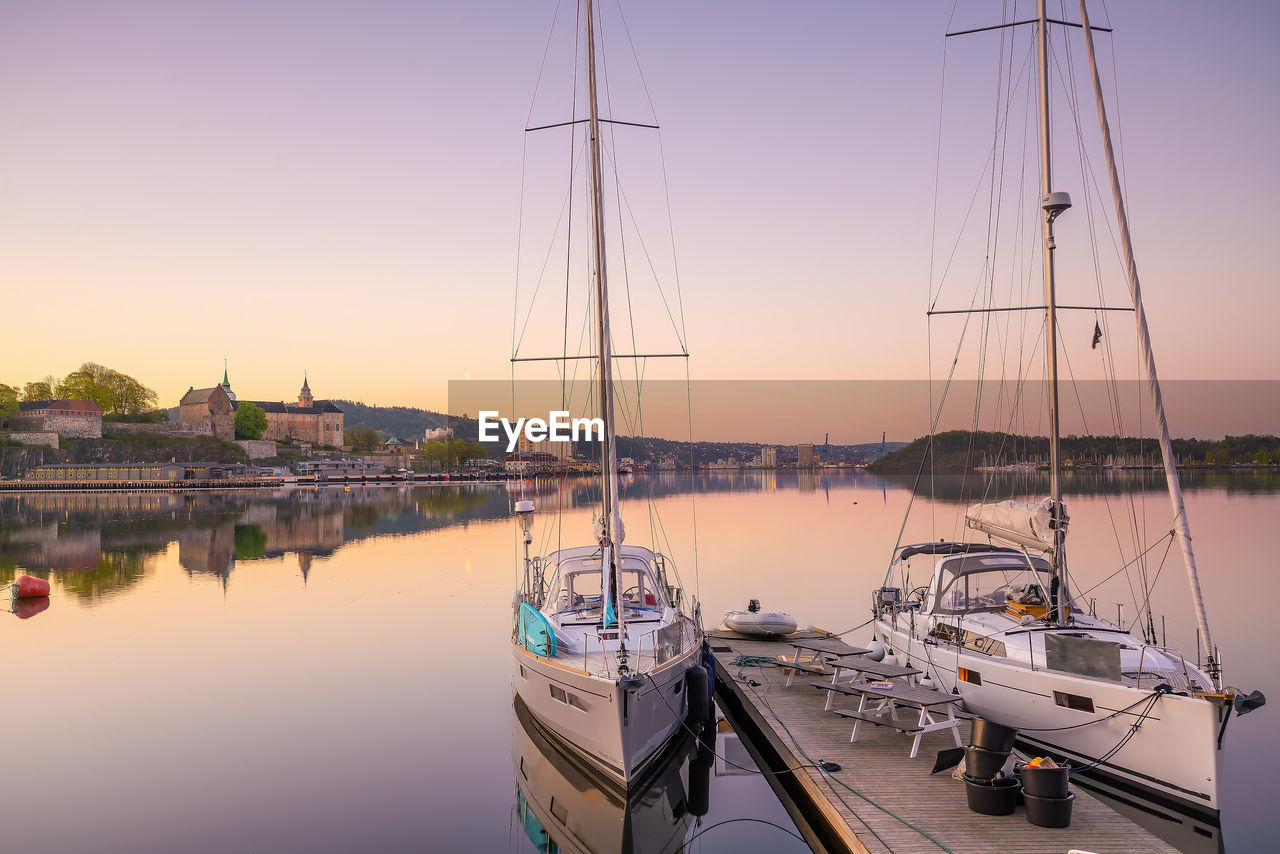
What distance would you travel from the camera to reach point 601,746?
11.8 metres

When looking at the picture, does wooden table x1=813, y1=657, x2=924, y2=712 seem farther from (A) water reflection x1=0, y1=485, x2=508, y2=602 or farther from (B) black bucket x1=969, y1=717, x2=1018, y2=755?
(A) water reflection x1=0, y1=485, x2=508, y2=602

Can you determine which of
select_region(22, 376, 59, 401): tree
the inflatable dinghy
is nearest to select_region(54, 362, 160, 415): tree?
select_region(22, 376, 59, 401): tree

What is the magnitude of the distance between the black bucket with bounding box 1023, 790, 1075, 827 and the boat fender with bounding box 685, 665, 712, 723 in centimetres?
514

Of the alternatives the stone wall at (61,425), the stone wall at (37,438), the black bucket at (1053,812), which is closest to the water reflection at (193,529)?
the black bucket at (1053,812)

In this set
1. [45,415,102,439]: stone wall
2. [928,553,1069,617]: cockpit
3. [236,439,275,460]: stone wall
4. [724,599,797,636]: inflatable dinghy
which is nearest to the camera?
[928,553,1069,617]: cockpit

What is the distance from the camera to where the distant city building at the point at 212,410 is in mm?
171500

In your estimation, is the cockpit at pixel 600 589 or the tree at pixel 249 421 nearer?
the cockpit at pixel 600 589

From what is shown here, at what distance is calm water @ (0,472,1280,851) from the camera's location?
11938mm

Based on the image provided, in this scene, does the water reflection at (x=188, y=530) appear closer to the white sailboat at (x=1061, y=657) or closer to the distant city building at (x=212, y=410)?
the white sailboat at (x=1061, y=657)

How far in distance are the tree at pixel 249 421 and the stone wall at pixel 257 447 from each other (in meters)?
4.91

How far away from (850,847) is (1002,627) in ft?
18.9

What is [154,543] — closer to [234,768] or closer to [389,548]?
[389,548]

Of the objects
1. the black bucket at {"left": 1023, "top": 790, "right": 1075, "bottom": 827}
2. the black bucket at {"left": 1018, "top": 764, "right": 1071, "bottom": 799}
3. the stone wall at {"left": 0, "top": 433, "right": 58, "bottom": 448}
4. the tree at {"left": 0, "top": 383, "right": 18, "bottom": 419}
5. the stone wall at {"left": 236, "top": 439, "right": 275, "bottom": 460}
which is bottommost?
the black bucket at {"left": 1023, "top": 790, "right": 1075, "bottom": 827}

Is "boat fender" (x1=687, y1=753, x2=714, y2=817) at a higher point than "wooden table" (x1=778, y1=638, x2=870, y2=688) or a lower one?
lower
